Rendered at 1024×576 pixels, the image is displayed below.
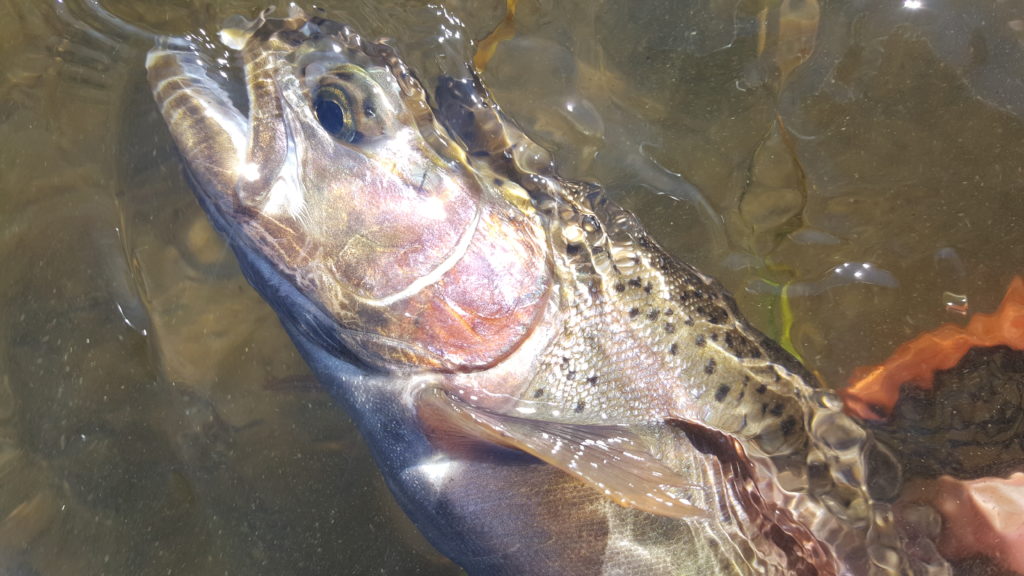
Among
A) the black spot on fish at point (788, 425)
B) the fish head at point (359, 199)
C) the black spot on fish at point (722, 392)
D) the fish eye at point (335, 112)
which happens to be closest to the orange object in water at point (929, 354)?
the black spot on fish at point (788, 425)

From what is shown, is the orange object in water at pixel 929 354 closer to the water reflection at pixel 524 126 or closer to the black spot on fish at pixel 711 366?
the water reflection at pixel 524 126

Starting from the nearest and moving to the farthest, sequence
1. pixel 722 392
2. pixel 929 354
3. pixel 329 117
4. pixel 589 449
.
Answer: pixel 589 449 → pixel 329 117 → pixel 722 392 → pixel 929 354

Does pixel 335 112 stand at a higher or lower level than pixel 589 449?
higher

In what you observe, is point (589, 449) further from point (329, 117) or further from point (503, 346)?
point (329, 117)

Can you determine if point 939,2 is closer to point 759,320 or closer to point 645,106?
point 645,106

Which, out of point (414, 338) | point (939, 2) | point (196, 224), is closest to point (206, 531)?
point (196, 224)

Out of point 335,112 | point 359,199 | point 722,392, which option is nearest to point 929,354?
point 722,392
